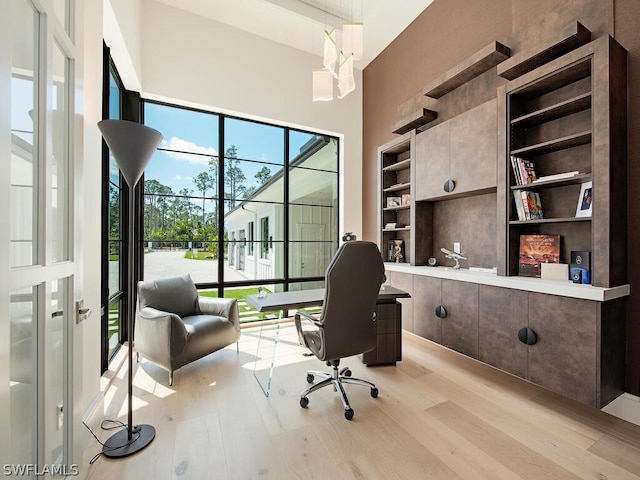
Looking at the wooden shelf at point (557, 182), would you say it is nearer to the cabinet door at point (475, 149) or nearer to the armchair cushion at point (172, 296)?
the cabinet door at point (475, 149)

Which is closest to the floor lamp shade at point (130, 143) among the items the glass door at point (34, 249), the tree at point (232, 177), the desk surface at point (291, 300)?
the glass door at point (34, 249)

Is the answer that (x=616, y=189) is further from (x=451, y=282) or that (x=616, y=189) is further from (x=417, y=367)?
(x=417, y=367)

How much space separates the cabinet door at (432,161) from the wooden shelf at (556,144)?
0.74m

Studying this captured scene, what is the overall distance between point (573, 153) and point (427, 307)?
187 centimetres

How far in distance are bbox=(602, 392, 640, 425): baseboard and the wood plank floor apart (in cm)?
5

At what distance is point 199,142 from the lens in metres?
3.83

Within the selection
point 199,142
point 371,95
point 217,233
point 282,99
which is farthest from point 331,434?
point 371,95

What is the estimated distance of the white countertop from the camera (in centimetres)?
182

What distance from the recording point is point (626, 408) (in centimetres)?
193

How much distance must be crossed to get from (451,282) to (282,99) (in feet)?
11.0

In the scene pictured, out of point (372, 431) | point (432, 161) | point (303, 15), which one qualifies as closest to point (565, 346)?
point (372, 431)

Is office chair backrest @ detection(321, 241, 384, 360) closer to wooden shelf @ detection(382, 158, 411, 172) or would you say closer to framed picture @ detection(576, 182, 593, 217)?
framed picture @ detection(576, 182, 593, 217)

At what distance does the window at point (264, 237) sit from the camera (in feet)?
13.9

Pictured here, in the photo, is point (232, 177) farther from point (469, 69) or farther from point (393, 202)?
point (469, 69)
